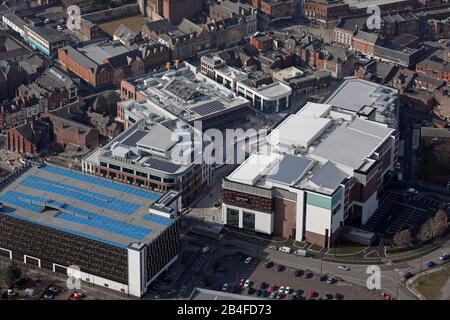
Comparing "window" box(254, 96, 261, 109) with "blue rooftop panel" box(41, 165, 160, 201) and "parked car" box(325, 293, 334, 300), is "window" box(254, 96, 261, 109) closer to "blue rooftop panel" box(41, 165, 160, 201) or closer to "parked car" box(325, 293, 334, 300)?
"blue rooftop panel" box(41, 165, 160, 201)

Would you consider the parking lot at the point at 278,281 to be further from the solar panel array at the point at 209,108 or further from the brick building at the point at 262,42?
the brick building at the point at 262,42

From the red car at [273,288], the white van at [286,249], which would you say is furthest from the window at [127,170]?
the red car at [273,288]

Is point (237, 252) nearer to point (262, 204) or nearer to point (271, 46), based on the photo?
point (262, 204)

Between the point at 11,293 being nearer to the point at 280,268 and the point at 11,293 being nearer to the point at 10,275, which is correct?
the point at 10,275

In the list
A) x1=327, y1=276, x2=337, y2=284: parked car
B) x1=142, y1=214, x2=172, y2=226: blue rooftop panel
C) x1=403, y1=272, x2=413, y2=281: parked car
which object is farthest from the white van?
x1=142, y1=214, x2=172, y2=226: blue rooftop panel

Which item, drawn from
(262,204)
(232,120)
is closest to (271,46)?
(232,120)

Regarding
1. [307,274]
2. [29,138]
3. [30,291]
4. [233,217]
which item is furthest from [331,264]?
[29,138]
